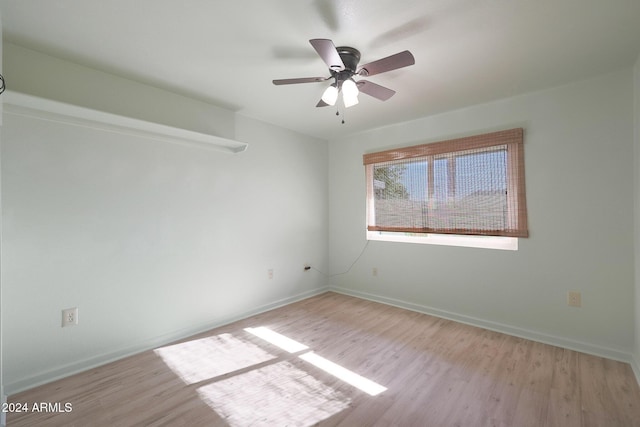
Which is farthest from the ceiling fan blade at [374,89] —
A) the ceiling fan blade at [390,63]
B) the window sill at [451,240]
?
the window sill at [451,240]

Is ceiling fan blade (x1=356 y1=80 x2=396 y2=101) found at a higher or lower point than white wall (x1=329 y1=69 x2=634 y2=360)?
higher

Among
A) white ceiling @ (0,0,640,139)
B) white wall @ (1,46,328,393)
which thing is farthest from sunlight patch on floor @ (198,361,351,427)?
white ceiling @ (0,0,640,139)

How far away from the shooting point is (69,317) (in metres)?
2.09

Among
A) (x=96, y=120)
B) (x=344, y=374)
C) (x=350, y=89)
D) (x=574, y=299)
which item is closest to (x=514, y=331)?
A: (x=574, y=299)

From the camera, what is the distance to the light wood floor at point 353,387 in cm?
164

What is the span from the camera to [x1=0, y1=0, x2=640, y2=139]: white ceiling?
5.04 feet

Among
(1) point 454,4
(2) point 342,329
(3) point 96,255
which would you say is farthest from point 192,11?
(2) point 342,329

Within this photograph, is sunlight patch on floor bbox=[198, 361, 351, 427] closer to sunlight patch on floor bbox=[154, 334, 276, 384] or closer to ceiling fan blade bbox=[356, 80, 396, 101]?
sunlight patch on floor bbox=[154, 334, 276, 384]

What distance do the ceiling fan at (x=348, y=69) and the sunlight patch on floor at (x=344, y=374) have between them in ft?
6.51

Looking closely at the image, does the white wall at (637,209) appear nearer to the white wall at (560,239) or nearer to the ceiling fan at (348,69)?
the white wall at (560,239)

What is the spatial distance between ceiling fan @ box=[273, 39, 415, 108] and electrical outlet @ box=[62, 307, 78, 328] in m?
2.24

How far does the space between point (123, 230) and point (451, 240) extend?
3.22 meters

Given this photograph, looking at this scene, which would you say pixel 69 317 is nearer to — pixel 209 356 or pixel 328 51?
pixel 209 356

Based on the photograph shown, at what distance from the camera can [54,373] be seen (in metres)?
2.02
